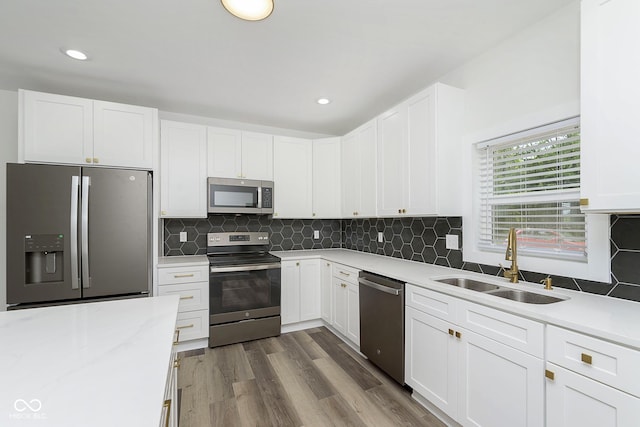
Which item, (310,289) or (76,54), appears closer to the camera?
(76,54)

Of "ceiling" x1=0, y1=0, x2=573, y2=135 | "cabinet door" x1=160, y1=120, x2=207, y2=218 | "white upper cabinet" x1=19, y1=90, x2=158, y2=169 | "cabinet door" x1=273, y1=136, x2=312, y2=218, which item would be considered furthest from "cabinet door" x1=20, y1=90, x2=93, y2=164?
"cabinet door" x1=273, y1=136, x2=312, y2=218

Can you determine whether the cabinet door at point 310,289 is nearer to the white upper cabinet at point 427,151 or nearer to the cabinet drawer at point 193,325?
the cabinet drawer at point 193,325

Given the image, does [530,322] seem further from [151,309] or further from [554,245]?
[151,309]

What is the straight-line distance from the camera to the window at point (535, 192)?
1.71 meters

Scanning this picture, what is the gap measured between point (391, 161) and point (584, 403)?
1.98 m

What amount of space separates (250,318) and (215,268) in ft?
2.16

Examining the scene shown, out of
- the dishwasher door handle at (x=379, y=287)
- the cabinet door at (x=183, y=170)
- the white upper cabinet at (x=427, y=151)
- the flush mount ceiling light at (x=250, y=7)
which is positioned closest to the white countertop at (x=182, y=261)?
the cabinet door at (x=183, y=170)

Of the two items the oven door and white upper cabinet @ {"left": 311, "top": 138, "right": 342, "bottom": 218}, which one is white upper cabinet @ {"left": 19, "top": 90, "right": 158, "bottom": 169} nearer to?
the oven door

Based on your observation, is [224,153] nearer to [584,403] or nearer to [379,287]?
[379,287]

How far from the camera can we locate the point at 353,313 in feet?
9.05

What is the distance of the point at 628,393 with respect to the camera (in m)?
1.01

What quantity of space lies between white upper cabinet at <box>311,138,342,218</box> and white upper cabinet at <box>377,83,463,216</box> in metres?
1.17

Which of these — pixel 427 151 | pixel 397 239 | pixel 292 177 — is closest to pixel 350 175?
pixel 292 177

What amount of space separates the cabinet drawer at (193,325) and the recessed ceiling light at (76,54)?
90.2 inches
